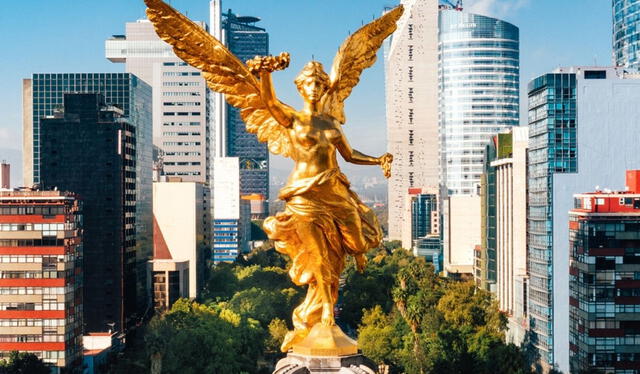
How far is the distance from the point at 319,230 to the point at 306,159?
179 centimetres

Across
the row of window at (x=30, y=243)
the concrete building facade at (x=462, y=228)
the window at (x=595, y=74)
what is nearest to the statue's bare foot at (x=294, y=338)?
the row of window at (x=30, y=243)

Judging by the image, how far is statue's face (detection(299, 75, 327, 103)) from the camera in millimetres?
23625

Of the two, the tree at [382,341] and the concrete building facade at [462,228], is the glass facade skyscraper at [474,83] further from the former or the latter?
the tree at [382,341]

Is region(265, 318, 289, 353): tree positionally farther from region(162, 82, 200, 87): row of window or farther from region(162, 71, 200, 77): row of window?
region(162, 71, 200, 77): row of window

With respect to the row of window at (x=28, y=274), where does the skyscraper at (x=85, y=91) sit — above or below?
above

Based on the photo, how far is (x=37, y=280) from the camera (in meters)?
49.4

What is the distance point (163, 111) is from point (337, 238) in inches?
4355

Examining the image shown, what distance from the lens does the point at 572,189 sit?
180 ft

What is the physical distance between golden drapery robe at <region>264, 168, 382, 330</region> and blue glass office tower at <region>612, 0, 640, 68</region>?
7540 cm

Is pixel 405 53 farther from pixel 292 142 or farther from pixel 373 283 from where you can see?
pixel 292 142

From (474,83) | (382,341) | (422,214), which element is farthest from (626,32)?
(382,341)

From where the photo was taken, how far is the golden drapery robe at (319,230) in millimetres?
23609

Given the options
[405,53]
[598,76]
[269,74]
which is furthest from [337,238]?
[405,53]

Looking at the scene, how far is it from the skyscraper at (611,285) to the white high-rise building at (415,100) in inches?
4464
